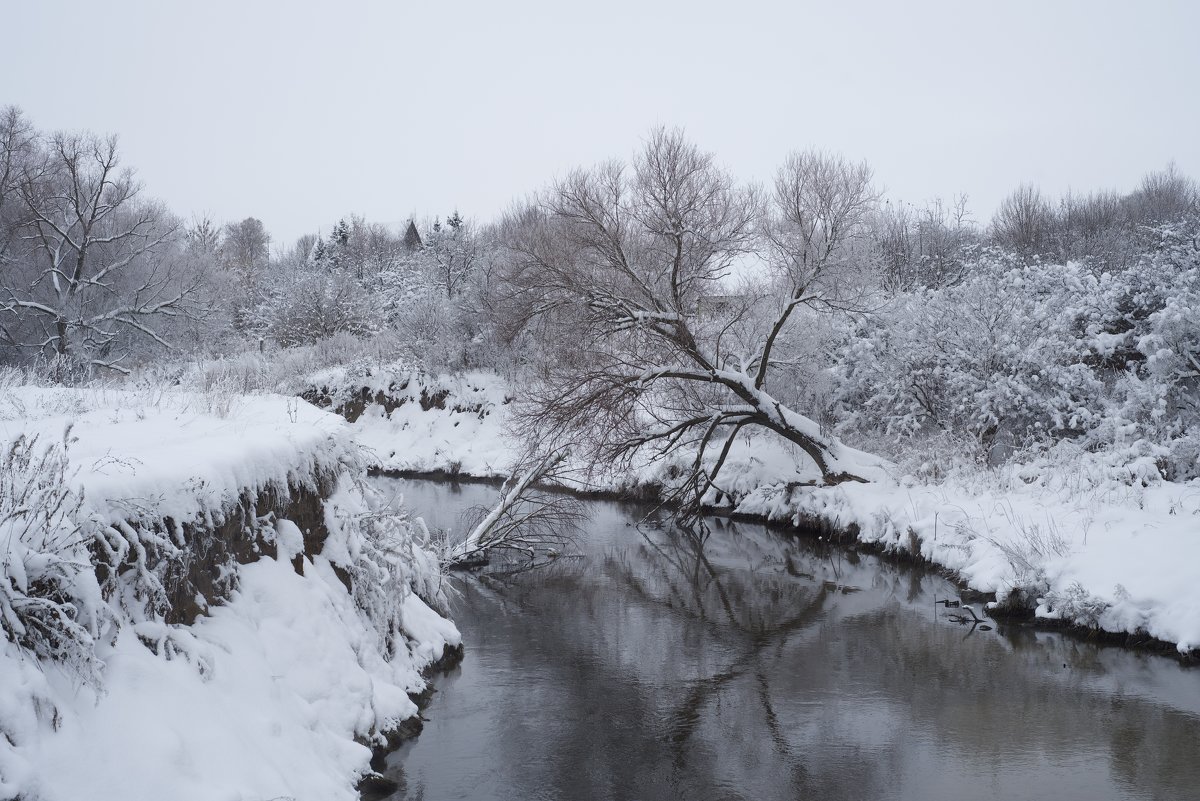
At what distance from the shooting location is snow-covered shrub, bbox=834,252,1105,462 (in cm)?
1634

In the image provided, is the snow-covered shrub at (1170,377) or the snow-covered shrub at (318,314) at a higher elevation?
the snow-covered shrub at (318,314)

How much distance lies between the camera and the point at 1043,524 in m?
11.8

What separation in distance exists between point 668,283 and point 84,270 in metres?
15.2

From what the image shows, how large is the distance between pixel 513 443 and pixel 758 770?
17.1 meters

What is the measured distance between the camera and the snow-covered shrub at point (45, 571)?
371 centimetres

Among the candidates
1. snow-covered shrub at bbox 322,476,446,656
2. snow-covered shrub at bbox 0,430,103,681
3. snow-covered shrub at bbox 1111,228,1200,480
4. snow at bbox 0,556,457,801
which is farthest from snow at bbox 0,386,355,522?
snow-covered shrub at bbox 1111,228,1200,480

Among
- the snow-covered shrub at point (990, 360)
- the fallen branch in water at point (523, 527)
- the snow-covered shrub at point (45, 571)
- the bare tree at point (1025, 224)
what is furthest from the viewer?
the bare tree at point (1025, 224)

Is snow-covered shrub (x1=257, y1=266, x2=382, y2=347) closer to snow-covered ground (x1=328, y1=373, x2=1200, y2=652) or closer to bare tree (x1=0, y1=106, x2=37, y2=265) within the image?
bare tree (x1=0, y1=106, x2=37, y2=265)

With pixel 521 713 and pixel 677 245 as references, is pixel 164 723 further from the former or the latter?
pixel 677 245

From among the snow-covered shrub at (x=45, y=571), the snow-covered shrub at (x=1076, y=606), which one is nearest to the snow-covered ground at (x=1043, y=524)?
the snow-covered shrub at (x=1076, y=606)

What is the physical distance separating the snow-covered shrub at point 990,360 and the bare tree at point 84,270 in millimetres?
17764

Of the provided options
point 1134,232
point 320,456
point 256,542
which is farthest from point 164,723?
point 1134,232

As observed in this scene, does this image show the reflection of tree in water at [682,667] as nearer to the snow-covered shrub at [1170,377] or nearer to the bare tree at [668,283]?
the bare tree at [668,283]

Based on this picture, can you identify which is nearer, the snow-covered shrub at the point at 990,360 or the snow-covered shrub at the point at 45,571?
the snow-covered shrub at the point at 45,571
